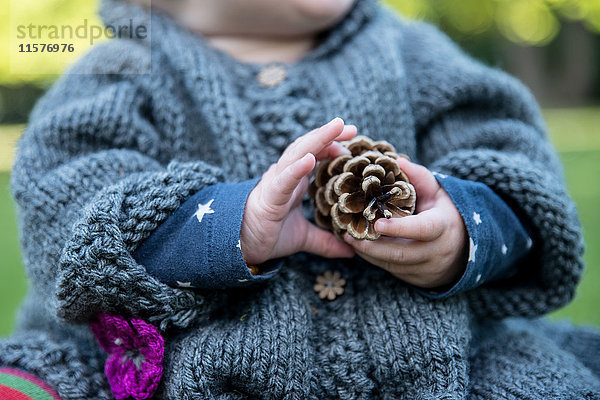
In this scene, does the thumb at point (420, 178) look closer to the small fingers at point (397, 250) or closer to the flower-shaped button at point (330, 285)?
the small fingers at point (397, 250)

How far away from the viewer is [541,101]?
951 cm

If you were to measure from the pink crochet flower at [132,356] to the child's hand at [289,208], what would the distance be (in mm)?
218

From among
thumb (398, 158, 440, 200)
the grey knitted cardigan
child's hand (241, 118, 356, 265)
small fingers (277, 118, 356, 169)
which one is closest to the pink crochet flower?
the grey knitted cardigan

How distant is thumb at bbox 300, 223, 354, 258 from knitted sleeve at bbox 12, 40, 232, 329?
0.67 feet

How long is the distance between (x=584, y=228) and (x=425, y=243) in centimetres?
185

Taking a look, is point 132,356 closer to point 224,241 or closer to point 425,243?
point 224,241

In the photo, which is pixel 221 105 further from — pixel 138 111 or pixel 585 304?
pixel 585 304

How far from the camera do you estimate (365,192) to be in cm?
86

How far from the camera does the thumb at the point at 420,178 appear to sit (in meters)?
0.92

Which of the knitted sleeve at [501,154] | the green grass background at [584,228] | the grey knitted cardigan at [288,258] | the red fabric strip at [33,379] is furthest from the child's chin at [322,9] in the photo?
the red fabric strip at [33,379]

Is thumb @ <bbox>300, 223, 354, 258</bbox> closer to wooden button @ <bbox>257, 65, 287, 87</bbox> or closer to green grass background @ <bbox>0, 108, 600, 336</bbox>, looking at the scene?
wooden button @ <bbox>257, 65, 287, 87</bbox>

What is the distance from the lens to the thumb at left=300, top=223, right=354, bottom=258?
0.99 m

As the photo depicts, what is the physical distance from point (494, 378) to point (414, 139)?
1.66 feet

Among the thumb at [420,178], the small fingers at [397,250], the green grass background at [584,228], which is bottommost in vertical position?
the green grass background at [584,228]
